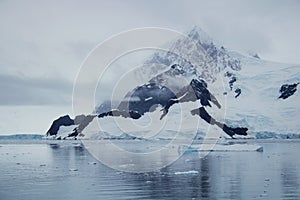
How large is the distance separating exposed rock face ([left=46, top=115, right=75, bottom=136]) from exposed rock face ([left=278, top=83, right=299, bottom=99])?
6263cm

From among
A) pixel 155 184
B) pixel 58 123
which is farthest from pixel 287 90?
pixel 155 184

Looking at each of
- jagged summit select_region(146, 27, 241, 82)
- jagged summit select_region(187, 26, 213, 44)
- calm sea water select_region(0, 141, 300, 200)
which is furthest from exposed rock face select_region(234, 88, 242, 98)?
calm sea water select_region(0, 141, 300, 200)

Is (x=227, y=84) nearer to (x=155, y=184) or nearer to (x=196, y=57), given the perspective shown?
(x=196, y=57)

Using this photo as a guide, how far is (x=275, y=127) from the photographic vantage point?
9106 centimetres

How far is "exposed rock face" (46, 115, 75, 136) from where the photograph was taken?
136712mm

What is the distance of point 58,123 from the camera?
13888 centimetres

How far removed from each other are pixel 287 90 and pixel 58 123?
230 ft

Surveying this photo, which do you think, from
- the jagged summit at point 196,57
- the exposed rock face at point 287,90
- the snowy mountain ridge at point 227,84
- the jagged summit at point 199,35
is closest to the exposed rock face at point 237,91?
the snowy mountain ridge at point 227,84

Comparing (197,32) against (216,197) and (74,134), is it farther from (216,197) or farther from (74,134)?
(216,197)

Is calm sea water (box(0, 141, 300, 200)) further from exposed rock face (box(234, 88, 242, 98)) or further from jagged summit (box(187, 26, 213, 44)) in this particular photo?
jagged summit (box(187, 26, 213, 44))

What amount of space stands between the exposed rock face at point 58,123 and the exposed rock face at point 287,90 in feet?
205

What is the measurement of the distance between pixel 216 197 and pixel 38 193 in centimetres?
732

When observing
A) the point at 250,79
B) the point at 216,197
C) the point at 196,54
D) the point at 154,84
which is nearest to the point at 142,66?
the point at 154,84

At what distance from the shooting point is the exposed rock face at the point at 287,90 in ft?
326
